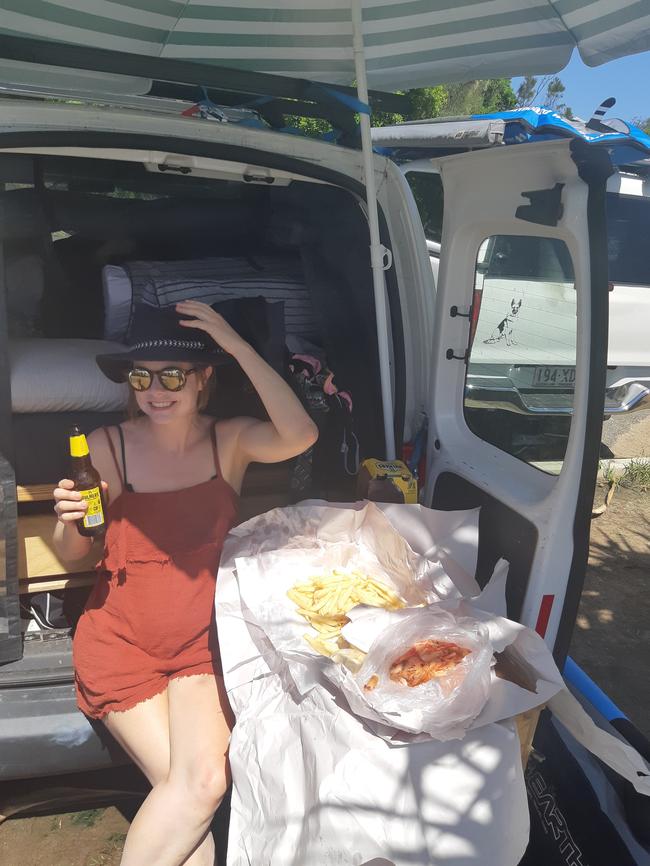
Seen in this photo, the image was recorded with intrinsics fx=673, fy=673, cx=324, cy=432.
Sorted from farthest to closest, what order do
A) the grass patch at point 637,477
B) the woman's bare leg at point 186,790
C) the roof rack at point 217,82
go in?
1. the grass patch at point 637,477
2. the roof rack at point 217,82
3. the woman's bare leg at point 186,790

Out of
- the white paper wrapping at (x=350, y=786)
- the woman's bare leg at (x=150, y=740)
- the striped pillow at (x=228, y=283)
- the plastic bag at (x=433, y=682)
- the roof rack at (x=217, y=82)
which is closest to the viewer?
the white paper wrapping at (x=350, y=786)

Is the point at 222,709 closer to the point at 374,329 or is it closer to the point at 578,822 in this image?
the point at 578,822

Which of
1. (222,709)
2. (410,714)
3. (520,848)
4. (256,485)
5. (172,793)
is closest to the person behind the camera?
(520,848)

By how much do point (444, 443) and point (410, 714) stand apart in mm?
1161

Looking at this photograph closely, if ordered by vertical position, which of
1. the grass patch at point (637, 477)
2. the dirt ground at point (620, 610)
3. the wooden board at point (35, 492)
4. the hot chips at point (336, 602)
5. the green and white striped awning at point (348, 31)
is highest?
the green and white striped awning at point (348, 31)

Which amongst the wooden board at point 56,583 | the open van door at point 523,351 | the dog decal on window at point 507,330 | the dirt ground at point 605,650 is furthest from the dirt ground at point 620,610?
the wooden board at point 56,583

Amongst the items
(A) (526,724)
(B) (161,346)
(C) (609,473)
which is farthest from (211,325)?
(C) (609,473)

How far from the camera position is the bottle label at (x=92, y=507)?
1956mm

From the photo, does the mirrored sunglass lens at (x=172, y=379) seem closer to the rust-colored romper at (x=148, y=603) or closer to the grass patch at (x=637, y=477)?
the rust-colored romper at (x=148, y=603)

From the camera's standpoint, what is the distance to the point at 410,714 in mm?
1640

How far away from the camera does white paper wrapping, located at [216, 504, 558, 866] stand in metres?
1.48

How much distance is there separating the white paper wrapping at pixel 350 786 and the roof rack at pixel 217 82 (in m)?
1.82

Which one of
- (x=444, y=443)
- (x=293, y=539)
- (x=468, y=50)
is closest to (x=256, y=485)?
(x=293, y=539)

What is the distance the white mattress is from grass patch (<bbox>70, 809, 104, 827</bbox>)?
1.42 metres
